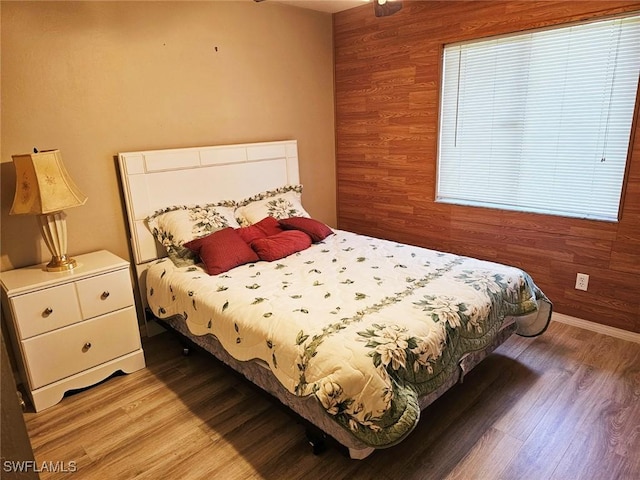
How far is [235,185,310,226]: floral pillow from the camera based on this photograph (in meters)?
3.31

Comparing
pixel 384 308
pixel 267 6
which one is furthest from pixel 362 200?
pixel 384 308

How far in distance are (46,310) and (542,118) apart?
340cm

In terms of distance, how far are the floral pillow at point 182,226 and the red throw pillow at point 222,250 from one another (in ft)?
0.22

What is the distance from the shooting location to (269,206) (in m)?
3.40

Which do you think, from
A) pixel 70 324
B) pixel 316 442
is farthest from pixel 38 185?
pixel 316 442

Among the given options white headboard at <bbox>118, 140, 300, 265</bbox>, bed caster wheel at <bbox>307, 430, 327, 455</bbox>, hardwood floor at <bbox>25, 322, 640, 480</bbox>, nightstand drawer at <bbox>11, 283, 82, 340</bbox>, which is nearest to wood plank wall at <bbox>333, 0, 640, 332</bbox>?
hardwood floor at <bbox>25, 322, 640, 480</bbox>

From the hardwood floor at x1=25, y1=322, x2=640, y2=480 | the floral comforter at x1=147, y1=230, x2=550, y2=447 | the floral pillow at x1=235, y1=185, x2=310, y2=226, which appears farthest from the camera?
the floral pillow at x1=235, y1=185, x2=310, y2=226

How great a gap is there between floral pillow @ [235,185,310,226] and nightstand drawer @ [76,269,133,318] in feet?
3.41

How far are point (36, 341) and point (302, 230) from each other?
181 cm

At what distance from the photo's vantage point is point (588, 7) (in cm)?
257

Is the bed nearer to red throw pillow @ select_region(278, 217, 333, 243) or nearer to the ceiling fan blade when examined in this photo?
red throw pillow @ select_region(278, 217, 333, 243)

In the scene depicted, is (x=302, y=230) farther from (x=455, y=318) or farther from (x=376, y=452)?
(x=376, y=452)

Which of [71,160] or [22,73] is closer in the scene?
[22,73]

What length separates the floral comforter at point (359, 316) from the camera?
1638 millimetres
